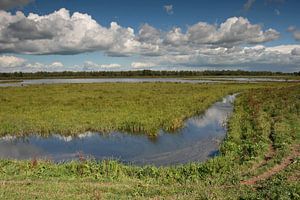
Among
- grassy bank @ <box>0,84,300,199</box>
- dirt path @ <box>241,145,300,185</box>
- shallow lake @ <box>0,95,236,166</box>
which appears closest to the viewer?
grassy bank @ <box>0,84,300,199</box>

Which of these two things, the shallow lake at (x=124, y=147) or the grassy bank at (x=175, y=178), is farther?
the shallow lake at (x=124, y=147)

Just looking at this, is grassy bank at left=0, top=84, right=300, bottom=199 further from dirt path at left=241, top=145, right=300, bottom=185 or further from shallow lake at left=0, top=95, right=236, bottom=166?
shallow lake at left=0, top=95, right=236, bottom=166

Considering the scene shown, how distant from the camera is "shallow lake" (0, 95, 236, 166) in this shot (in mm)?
17578

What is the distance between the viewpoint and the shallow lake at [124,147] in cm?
1758

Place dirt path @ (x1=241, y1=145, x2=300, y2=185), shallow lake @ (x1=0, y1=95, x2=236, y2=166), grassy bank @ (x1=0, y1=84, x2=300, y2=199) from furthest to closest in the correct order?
1. shallow lake @ (x1=0, y1=95, x2=236, y2=166)
2. dirt path @ (x1=241, y1=145, x2=300, y2=185)
3. grassy bank @ (x1=0, y1=84, x2=300, y2=199)

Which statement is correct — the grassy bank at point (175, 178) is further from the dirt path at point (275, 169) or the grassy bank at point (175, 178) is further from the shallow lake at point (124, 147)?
the shallow lake at point (124, 147)

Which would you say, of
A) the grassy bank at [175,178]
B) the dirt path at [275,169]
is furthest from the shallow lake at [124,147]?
the dirt path at [275,169]

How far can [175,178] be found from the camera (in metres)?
12.4

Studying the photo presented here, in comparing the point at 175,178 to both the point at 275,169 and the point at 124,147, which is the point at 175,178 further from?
the point at 124,147

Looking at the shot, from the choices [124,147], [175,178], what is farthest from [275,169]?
[124,147]

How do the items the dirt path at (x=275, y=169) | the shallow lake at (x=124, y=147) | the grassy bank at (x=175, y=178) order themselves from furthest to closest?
the shallow lake at (x=124, y=147)
the dirt path at (x=275, y=169)
the grassy bank at (x=175, y=178)

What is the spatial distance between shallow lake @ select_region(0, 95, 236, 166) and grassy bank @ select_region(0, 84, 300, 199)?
8.44ft

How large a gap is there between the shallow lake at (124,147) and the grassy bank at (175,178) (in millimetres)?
2573

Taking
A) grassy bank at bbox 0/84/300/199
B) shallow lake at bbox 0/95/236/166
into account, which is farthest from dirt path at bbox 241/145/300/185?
shallow lake at bbox 0/95/236/166
